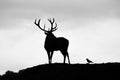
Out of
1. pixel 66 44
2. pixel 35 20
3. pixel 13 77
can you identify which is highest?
pixel 35 20

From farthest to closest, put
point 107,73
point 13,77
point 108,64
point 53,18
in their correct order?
1. point 53,18
2. point 13,77
3. point 108,64
4. point 107,73

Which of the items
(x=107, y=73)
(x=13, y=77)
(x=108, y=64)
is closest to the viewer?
(x=107, y=73)

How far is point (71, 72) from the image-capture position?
3008 cm

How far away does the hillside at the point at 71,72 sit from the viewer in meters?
29.1

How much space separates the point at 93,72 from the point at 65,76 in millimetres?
2363

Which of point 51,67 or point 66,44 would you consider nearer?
point 51,67

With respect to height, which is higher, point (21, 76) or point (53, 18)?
point (53, 18)

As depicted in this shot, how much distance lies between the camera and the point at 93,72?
97.3ft

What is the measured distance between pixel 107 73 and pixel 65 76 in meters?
3.48

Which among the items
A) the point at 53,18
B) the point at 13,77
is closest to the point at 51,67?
the point at 13,77

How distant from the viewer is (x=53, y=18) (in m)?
36.6

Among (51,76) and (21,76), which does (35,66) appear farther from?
(51,76)

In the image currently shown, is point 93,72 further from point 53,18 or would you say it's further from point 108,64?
point 53,18

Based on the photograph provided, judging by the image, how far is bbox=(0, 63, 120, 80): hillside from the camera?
29109mm
